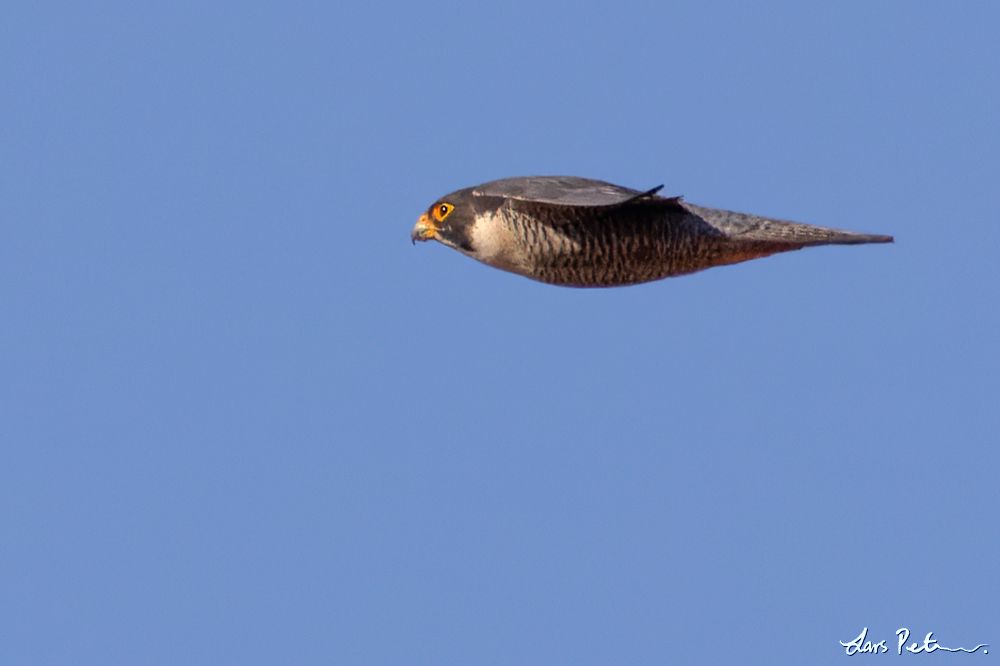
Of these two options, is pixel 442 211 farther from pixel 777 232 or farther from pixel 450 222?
pixel 777 232

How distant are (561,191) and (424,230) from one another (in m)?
0.81

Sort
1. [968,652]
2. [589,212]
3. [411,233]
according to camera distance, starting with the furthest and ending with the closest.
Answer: [411,233]
[589,212]
[968,652]

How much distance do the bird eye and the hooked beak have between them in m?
0.05

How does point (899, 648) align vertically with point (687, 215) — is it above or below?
below

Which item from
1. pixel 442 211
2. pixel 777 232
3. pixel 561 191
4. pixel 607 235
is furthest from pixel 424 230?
pixel 777 232

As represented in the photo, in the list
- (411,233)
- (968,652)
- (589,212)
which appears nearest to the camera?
(968,652)

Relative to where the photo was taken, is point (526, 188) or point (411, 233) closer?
point (526, 188)

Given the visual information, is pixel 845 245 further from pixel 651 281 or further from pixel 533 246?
pixel 533 246

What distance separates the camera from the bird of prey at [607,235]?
5.14 meters

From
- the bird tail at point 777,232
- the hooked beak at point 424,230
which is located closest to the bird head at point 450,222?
the hooked beak at point 424,230

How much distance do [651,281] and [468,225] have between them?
→ 3.22ft

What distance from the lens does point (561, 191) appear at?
5.15 m

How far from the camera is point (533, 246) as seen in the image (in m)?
5.20

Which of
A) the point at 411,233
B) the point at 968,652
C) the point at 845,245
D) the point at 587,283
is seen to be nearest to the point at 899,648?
the point at 968,652
